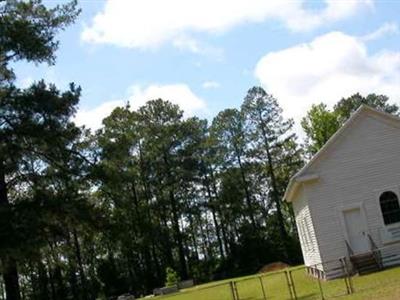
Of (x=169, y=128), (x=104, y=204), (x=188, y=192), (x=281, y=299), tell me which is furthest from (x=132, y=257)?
(x=281, y=299)

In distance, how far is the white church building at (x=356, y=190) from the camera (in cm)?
2533

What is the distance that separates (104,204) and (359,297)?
12686 millimetres

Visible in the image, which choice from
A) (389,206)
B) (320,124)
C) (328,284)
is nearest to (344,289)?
(328,284)

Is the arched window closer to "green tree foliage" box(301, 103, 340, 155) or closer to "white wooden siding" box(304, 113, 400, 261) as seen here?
"white wooden siding" box(304, 113, 400, 261)

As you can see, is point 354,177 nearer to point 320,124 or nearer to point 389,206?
point 389,206

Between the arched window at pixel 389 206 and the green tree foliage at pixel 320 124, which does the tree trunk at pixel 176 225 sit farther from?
the arched window at pixel 389 206

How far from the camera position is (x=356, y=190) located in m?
25.8

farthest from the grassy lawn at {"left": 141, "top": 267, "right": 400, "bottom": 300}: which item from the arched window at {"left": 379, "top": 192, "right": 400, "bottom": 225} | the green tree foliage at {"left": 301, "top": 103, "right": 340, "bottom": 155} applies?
the green tree foliage at {"left": 301, "top": 103, "right": 340, "bottom": 155}

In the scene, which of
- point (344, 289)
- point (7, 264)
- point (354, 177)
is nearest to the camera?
point (344, 289)

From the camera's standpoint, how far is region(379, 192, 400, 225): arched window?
25672mm

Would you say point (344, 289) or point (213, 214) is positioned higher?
point (213, 214)

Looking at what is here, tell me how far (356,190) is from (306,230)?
4155mm

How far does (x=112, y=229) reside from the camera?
24750mm

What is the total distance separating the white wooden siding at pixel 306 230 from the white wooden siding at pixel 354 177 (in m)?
0.61
